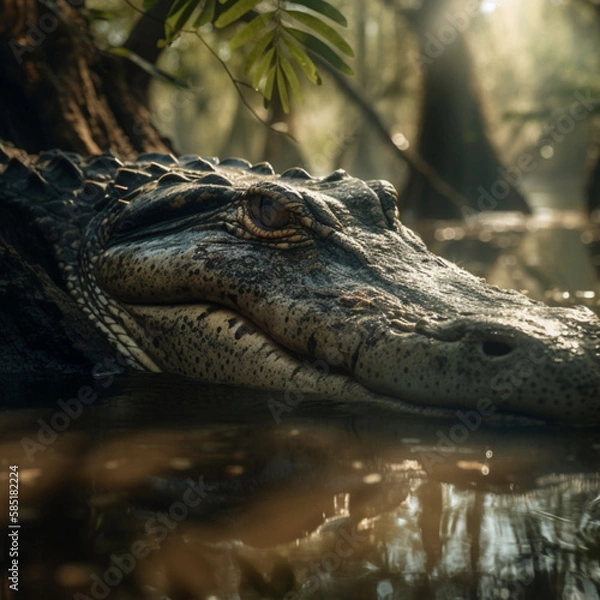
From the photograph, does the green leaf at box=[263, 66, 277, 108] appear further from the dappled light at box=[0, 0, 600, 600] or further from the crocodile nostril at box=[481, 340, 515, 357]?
the crocodile nostril at box=[481, 340, 515, 357]

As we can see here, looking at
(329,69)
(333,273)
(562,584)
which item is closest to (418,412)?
(333,273)

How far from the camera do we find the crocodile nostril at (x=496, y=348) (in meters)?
3.09

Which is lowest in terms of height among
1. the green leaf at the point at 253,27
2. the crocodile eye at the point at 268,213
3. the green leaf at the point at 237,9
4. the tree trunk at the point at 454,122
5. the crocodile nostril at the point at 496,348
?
the crocodile nostril at the point at 496,348

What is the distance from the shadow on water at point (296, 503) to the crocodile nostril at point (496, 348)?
275mm

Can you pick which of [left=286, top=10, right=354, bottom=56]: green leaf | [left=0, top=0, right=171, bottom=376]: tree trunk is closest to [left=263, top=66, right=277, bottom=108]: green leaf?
[left=286, top=10, right=354, bottom=56]: green leaf

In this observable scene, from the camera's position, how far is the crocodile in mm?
3115

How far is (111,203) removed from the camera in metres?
4.73

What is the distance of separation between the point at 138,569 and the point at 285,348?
1.69 meters

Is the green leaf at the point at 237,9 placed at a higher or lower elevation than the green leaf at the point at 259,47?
lower

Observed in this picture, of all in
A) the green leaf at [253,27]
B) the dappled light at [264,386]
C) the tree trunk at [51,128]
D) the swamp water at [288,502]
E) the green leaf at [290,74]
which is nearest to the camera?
the swamp water at [288,502]

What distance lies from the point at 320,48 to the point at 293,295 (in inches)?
43.1

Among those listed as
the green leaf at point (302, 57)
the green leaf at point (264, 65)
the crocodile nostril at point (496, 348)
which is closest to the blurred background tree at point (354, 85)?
the green leaf at point (264, 65)

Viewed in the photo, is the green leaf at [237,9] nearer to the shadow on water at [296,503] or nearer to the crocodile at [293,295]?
the crocodile at [293,295]

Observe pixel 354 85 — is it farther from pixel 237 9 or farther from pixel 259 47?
pixel 237 9
